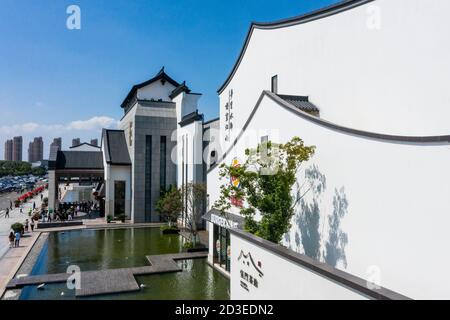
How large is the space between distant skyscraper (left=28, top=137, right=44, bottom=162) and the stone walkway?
155 meters

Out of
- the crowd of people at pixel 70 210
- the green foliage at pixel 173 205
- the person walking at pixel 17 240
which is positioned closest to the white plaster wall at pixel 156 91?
the green foliage at pixel 173 205

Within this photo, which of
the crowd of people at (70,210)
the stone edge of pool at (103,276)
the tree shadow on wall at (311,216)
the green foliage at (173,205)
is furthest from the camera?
the crowd of people at (70,210)

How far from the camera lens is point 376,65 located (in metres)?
10.6

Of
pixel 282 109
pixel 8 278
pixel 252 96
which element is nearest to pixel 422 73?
pixel 282 109

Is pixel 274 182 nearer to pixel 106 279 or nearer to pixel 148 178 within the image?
pixel 106 279

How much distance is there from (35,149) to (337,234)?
560 ft

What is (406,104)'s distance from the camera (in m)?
9.60

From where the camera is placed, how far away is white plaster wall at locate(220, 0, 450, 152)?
890cm

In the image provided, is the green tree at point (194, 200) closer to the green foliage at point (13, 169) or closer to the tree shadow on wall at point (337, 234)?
the tree shadow on wall at point (337, 234)

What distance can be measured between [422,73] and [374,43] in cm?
216

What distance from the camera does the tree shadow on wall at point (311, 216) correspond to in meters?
9.38

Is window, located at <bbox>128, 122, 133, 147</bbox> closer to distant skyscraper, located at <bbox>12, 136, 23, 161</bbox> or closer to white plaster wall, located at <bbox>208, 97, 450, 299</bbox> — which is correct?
white plaster wall, located at <bbox>208, 97, 450, 299</bbox>

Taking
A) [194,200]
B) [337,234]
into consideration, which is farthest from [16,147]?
[337,234]

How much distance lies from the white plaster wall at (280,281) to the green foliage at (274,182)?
3.70 feet
